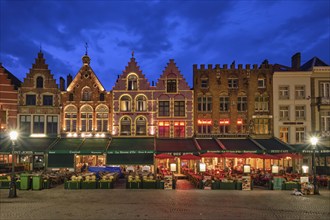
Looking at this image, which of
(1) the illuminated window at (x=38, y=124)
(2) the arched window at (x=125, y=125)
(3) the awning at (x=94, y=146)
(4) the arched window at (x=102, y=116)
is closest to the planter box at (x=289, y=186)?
(3) the awning at (x=94, y=146)

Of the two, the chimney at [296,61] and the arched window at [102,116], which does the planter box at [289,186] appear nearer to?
the chimney at [296,61]

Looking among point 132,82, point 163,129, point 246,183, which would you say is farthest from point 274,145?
point 132,82

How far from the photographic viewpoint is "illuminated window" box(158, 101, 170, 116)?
113ft

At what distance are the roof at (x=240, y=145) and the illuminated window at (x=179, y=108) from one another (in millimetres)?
5005

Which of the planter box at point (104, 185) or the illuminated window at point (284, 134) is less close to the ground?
the illuminated window at point (284, 134)

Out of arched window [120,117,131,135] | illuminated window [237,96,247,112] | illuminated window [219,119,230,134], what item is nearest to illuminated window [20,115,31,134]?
arched window [120,117,131,135]

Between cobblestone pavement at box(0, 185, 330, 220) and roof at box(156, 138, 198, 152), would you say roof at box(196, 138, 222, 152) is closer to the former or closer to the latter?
roof at box(156, 138, 198, 152)

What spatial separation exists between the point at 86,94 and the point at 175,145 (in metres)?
10.9

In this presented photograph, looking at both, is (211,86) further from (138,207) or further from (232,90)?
(138,207)

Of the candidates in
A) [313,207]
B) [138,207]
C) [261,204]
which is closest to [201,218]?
[138,207]

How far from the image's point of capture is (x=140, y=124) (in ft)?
113

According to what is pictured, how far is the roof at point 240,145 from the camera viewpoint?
31.3 m

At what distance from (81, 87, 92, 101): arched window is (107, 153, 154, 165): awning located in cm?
732

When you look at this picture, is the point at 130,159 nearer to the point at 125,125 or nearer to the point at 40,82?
the point at 125,125
